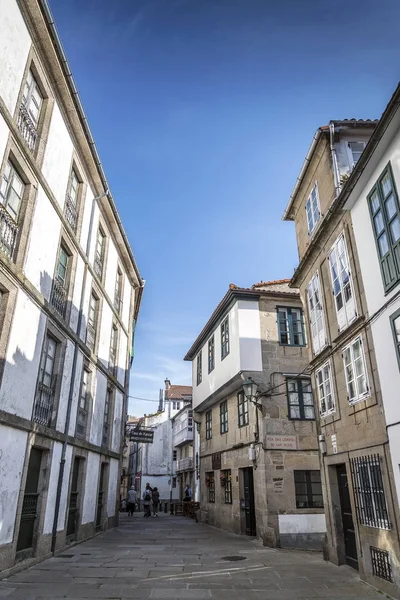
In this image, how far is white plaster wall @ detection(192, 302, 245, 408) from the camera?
16.3m

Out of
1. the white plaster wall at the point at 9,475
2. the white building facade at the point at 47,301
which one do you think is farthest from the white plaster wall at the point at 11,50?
the white plaster wall at the point at 9,475

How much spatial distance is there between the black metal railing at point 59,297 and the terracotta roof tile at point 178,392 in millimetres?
32436

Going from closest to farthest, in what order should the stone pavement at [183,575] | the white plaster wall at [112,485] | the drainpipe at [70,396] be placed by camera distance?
the stone pavement at [183,575] → the drainpipe at [70,396] → the white plaster wall at [112,485]

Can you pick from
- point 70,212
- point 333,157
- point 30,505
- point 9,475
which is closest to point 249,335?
point 333,157

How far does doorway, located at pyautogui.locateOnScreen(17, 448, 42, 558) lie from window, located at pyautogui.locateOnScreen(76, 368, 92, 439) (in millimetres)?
3082

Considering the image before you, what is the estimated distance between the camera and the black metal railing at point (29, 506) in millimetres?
9625

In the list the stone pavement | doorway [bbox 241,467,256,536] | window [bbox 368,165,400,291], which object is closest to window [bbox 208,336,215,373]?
doorway [bbox 241,467,256,536]

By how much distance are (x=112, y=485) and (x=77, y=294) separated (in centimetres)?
A: 881

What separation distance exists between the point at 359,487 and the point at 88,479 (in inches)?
360

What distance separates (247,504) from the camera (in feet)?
52.2

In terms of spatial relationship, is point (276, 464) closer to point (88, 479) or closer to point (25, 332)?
point (88, 479)

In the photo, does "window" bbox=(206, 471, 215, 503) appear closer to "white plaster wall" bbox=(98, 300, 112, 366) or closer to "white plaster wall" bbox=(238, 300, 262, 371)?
"white plaster wall" bbox=(238, 300, 262, 371)

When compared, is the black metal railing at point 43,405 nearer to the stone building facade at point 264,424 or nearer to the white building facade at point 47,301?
the white building facade at point 47,301

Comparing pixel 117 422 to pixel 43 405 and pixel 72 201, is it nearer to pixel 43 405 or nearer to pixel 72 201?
pixel 43 405
